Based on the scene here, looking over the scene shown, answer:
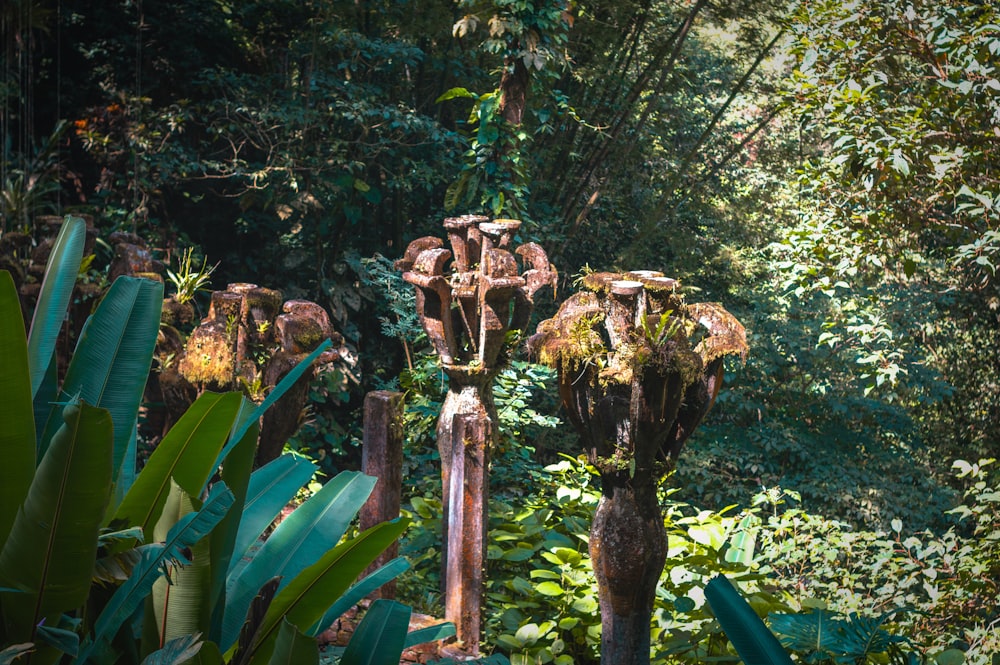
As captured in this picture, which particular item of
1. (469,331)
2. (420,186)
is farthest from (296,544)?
(420,186)

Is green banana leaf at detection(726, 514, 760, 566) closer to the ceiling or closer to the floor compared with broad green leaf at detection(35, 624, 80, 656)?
closer to the floor

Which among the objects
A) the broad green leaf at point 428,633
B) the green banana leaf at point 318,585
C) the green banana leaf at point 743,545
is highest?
the green banana leaf at point 318,585

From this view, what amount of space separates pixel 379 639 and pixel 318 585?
16 cm

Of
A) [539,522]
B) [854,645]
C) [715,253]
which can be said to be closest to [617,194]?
[715,253]

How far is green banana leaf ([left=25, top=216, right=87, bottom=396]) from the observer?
112 cm

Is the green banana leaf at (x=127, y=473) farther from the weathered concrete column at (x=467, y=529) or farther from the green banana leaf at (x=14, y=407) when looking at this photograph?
the weathered concrete column at (x=467, y=529)

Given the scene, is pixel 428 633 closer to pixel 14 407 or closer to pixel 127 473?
pixel 127 473

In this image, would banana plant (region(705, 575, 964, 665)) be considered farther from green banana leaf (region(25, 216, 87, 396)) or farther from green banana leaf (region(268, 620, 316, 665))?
green banana leaf (region(25, 216, 87, 396))

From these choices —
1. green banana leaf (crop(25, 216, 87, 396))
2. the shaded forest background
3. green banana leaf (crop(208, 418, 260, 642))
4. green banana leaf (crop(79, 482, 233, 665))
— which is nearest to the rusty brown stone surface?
green banana leaf (crop(25, 216, 87, 396))

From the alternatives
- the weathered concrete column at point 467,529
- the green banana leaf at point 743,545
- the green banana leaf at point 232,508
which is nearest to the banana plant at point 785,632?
the green banana leaf at point 232,508

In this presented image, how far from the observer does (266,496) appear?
1.29 m

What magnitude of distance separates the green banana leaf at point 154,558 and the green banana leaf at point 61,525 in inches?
1.6

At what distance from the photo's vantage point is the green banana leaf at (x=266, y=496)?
1.26 metres

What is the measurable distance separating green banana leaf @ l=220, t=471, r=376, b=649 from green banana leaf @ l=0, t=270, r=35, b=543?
13.2 inches
